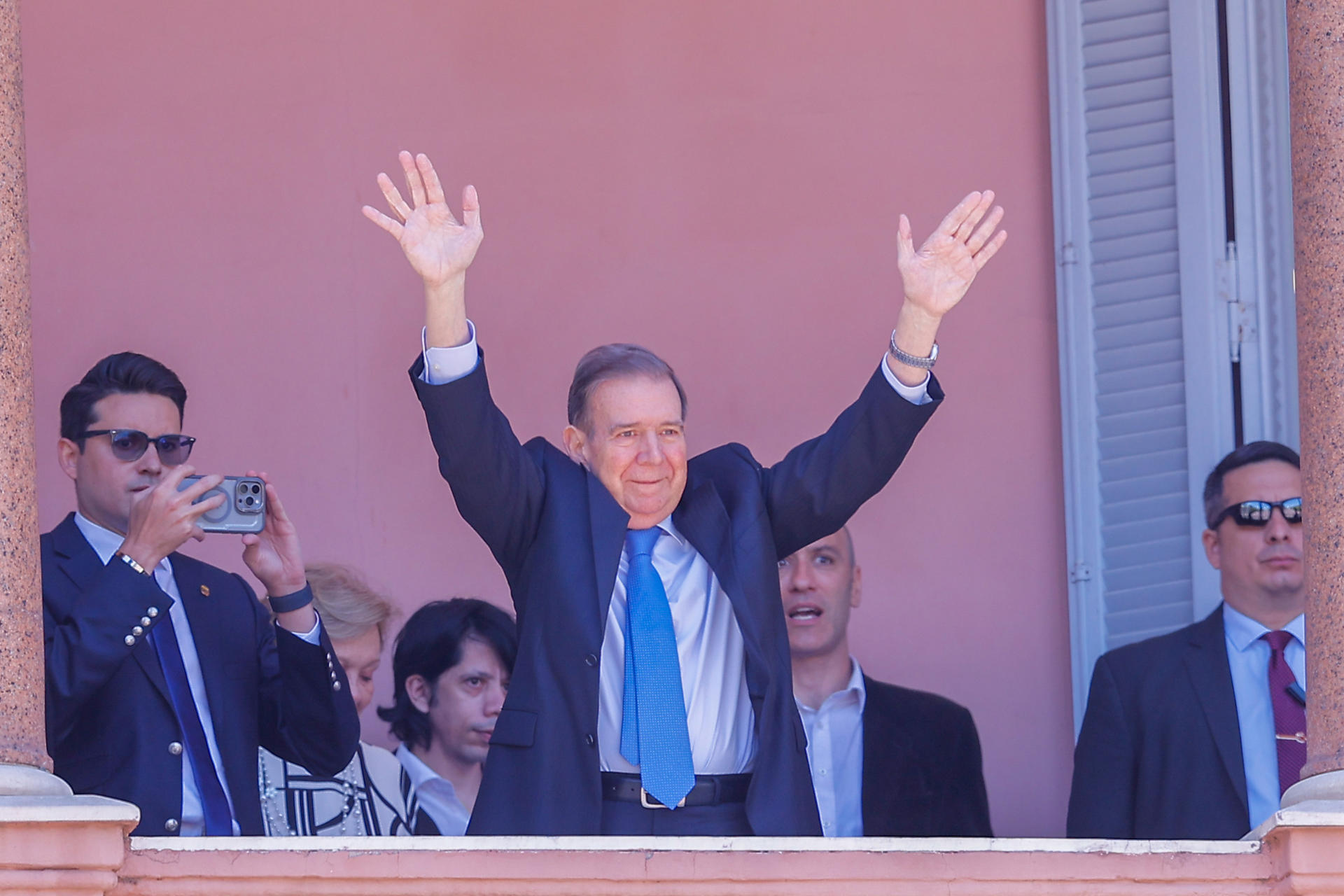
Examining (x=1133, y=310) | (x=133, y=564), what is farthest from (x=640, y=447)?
(x=1133, y=310)

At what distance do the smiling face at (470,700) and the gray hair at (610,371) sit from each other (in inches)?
64.7

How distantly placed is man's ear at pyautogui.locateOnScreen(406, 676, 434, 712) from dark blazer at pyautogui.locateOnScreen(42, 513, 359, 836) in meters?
1.24

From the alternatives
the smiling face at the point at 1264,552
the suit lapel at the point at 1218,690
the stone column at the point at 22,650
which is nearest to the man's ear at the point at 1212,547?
the smiling face at the point at 1264,552

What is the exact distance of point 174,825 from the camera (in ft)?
14.5

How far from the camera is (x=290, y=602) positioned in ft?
15.1

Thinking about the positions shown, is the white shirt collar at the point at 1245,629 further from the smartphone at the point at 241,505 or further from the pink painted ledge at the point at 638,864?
the smartphone at the point at 241,505

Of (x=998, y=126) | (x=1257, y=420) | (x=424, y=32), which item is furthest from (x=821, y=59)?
(x=1257, y=420)

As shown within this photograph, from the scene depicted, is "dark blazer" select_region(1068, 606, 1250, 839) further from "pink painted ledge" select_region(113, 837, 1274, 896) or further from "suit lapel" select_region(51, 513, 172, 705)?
"suit lapel" select_region(51, 513, 172, 705)

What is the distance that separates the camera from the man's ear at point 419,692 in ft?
19.8

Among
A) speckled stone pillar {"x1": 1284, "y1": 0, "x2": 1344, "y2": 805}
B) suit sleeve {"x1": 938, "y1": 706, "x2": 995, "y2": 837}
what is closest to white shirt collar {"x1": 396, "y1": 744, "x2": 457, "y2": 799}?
suit sleeve {"x1": 938, "y1": 706, "x2": 995, "y2": 837}

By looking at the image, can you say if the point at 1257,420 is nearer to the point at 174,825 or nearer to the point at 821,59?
the point at 821,59

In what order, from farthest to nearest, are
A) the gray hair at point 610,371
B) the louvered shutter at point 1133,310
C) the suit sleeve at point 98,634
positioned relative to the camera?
the louvered shutter at point 1133,310, the gray hair at point 610,371, the suit sleeve at point 98,634

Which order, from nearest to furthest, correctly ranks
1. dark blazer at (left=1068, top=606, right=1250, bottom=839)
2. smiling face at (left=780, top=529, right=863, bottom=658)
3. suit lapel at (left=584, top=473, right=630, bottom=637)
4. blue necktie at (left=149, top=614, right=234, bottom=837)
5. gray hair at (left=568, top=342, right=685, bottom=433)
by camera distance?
1. suit lapel at (left=584, top=473, right=630, bottom=637)
2. gray hair at (left=568, top=342, right=685, bottom=433)
3. blue necktie at (left=149, top=614, right=234, bottom=837)
4. dark blazer at (left=1068, top=606, right=1250, bottom=839)
5. smiling face at (left=780, top=529, right=863, bottom=658)

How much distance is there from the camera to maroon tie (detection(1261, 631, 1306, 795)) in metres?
5.16
